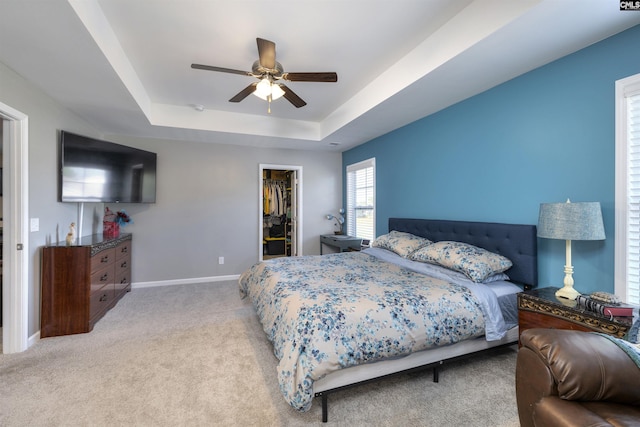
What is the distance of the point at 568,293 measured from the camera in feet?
6.15

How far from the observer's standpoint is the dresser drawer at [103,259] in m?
2.90

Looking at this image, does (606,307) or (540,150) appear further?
(540,150)

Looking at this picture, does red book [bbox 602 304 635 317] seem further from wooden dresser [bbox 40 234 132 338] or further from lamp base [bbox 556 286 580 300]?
wooden dresser [bbox 40 234 132 338]

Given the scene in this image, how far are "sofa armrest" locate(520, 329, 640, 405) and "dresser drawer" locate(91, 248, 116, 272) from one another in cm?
375

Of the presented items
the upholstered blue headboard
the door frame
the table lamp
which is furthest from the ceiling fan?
the upholstered blue headboard

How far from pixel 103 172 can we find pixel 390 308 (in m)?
3.79

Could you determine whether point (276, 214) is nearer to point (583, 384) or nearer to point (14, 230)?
point (14, 230)

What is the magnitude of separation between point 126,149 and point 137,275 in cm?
197

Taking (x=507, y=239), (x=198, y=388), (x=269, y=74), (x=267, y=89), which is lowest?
(x=198, y=388)

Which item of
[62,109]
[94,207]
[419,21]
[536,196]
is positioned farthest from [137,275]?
[536,196]

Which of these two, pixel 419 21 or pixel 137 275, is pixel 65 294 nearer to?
pixel 137 275

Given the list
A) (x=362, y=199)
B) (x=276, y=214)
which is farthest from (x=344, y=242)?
(x=276, y=214)

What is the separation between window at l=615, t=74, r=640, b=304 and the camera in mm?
1780

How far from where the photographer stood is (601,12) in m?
1.62
